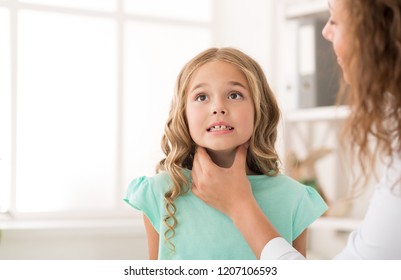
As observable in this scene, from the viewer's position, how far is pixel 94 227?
66.1 inches

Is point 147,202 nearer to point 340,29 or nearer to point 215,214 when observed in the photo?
point 215,214

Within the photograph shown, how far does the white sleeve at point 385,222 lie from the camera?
2.02ft

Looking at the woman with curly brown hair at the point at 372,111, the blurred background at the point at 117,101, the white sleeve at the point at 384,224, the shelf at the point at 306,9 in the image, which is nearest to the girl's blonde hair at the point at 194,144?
Result: the woman with curly brown hair at the point at 372,111

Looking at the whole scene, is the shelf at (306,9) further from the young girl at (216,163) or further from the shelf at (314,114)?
the young girl at (216,163)

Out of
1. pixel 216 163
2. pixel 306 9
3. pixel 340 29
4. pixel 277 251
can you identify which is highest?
pixel 306 9

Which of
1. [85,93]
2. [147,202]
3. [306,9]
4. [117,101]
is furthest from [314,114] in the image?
[147,202]

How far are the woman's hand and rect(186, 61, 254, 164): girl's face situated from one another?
4 centimetres

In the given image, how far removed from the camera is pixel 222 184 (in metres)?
0.80

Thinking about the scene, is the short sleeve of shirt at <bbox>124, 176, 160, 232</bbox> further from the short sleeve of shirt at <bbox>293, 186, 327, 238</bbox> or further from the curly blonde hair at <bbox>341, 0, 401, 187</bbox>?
the curly blonde hair at <bbox>341, 0, 401, 187</bbox>

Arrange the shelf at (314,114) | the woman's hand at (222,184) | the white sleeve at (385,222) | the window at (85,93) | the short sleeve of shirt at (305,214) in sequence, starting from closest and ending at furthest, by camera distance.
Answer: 1. the white sleeve at (385,222)
2. the woman's hand at (222,184)
3. the short sleeve of shirt at (305,214)
4. the shelf at (314,114)
5. the window at (85,93)

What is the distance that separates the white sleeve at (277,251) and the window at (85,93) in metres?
1.29

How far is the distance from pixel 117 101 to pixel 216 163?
4.02ft

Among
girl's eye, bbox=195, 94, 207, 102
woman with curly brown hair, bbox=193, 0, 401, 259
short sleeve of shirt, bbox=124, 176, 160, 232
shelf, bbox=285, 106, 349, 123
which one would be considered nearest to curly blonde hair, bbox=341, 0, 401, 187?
woman with curly brown hair, bbox=193, 0, 401, 259

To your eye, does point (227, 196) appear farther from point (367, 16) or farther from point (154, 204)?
point (367, 16)
